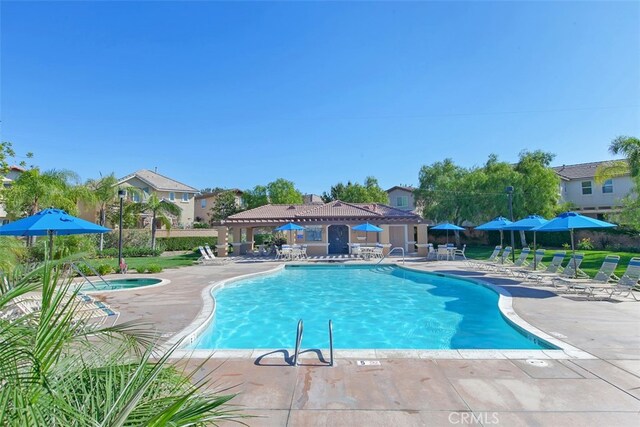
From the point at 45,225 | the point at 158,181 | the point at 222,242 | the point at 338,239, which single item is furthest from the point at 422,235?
the point at 158,181

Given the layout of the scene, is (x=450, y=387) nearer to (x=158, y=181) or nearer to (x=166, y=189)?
(x=166, y=189)

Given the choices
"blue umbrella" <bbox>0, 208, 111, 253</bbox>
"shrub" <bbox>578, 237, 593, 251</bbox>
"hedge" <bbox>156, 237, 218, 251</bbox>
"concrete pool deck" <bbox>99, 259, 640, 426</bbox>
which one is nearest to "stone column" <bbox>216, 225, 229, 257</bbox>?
"hedge" <bbox>156, 237, 218, 251</bbox>

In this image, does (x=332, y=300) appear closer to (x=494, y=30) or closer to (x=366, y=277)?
(x=366, y=277)

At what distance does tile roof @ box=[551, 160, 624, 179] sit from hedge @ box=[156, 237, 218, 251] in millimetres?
40137

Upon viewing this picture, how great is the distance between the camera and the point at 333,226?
28719mm

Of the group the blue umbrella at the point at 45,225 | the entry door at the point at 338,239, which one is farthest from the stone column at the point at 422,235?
the blue umbrella at the point at 45,225

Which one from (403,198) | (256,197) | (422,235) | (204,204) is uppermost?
(256,197)

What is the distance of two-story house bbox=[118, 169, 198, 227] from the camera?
43.6 meters

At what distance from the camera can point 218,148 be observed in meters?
27.2

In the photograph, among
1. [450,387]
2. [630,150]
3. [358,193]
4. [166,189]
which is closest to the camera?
[450,387]

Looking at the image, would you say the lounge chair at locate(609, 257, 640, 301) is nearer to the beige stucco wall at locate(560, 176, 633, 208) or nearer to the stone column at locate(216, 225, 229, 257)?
the stone column at locate(216, 225, 229, 257)

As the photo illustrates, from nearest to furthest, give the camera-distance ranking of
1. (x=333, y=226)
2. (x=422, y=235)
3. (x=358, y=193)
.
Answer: (x=422, y=235), (x=333, y=226), (x=358, y=193)

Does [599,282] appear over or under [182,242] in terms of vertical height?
under

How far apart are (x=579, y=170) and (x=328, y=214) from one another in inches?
1205
